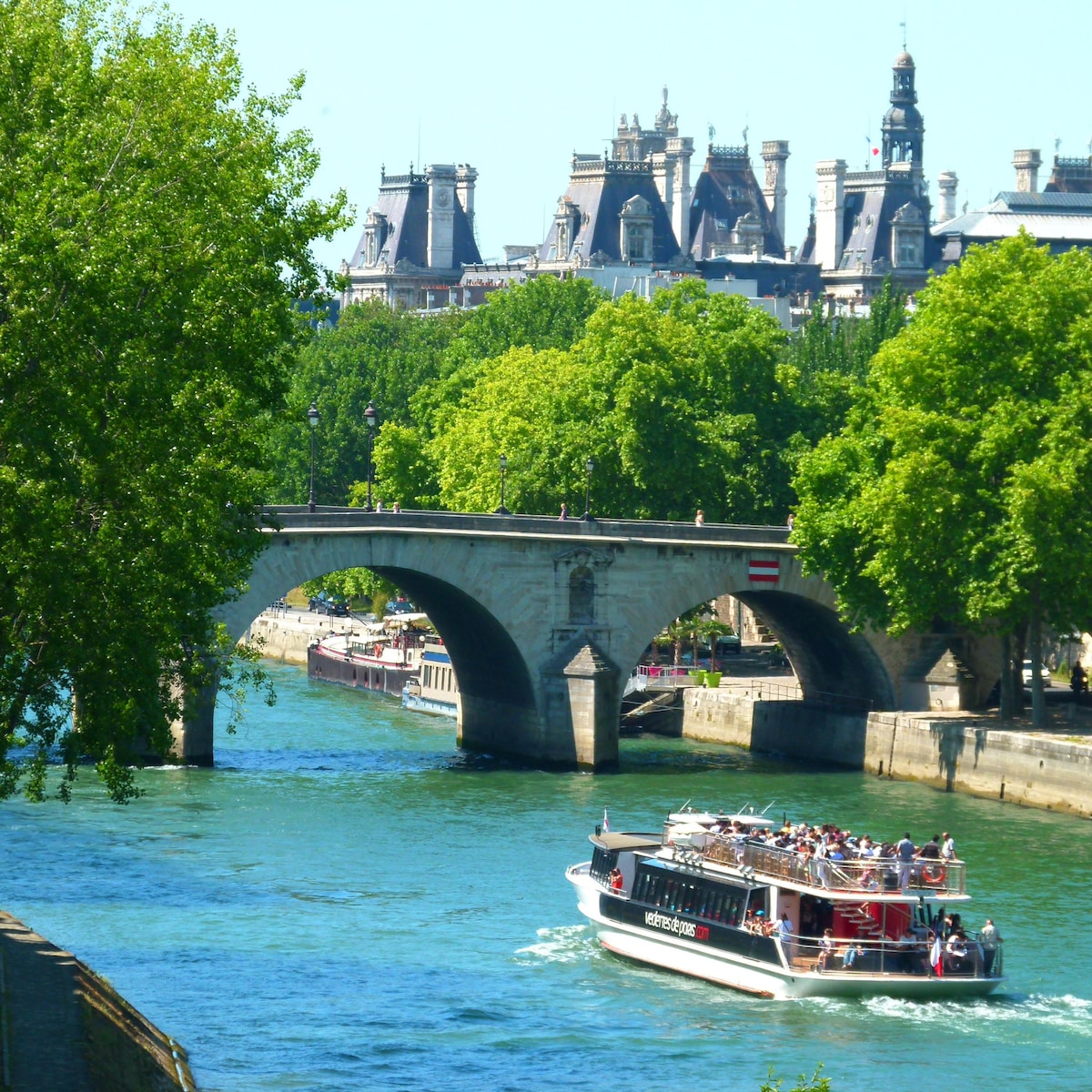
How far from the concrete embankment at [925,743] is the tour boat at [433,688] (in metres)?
8.15

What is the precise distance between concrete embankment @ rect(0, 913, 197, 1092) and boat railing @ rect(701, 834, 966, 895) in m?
11.9

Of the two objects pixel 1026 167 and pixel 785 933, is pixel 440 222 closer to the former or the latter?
pixel 1026 167

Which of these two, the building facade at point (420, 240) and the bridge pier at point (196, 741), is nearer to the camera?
the bridge pier at point (196, 741)

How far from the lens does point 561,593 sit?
68.0 m

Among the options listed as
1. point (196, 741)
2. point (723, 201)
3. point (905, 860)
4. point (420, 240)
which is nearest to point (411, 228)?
point (420, 240)

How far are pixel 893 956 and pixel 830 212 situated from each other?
123 metres

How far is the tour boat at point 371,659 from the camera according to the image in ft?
282

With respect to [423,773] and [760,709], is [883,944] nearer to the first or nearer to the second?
[423,773]

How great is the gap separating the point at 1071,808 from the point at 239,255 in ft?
103

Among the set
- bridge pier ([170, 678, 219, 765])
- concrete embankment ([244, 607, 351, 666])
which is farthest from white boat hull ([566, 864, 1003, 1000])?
concrete embankment ([244, 607, 351, 666])

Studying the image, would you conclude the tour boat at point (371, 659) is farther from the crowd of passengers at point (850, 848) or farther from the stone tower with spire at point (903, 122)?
the stone tower with spire at point (903, 122)

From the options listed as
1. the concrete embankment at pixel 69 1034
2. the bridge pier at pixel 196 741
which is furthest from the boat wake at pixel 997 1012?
the bridge pier at pixel 196 741

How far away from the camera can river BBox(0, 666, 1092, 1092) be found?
3703 cm

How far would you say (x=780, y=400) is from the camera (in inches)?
3275
